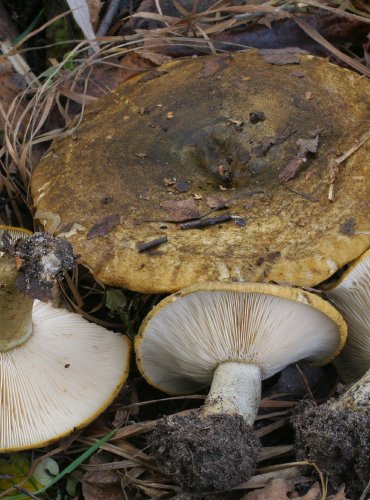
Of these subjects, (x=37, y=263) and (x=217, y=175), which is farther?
(x=217, y=175)

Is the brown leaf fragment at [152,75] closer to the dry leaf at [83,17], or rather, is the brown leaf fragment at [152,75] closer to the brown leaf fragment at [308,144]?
the dry leaf at [83,17]

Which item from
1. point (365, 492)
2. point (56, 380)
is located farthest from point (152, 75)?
point (365, 492)

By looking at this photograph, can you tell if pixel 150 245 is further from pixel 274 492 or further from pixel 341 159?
pixel 274 492

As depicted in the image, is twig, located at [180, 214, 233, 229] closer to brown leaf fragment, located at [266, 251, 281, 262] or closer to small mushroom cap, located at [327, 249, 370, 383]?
brown leaf fragment, located at [266, 251, 281, 262]

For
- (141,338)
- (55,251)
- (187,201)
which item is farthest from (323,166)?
(55,251)

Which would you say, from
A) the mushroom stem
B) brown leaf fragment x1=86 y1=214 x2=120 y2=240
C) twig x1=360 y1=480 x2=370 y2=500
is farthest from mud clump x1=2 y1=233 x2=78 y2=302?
twig x1=360 y1=480 x2=370 y2=500

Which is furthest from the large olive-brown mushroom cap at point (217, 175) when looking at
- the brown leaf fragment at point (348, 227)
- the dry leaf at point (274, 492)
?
the dry leaf at point (274, 492)
